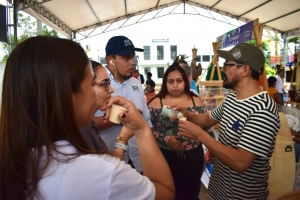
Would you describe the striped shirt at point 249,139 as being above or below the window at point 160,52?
below

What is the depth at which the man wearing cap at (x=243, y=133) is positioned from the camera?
1562 millimetres

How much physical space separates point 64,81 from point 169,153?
1.95 m

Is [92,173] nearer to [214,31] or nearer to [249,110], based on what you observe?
[249,110]

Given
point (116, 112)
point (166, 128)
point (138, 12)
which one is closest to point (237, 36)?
point (166, 128)

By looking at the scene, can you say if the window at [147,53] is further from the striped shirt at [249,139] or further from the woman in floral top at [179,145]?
the striped shirt at [249,139]

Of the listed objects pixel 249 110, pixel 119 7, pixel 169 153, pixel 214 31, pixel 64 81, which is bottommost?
pixel 169 153

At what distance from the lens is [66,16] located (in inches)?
422

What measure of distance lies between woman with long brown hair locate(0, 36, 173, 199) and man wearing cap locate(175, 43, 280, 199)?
928 mm

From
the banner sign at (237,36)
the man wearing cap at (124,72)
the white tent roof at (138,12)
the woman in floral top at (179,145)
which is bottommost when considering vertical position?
the woman in floral top at (179,145)

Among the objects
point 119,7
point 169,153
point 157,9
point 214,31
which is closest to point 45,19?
point 119,7

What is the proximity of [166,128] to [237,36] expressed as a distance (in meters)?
3.52

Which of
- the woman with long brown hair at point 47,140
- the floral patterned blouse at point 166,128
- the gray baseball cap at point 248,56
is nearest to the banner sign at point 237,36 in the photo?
the floral patterned blouse at point 166,128

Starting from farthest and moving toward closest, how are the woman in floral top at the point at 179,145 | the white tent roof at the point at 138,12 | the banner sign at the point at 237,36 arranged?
the white tent roof at the point at 138,12, the banner sign at the point at 237,36, the woman in floral top at the point at 179,145

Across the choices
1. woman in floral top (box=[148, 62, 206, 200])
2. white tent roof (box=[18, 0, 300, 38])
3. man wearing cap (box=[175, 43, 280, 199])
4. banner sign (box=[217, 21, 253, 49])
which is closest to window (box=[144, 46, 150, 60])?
white tent roof (box=[18, 0, 300, 38])
